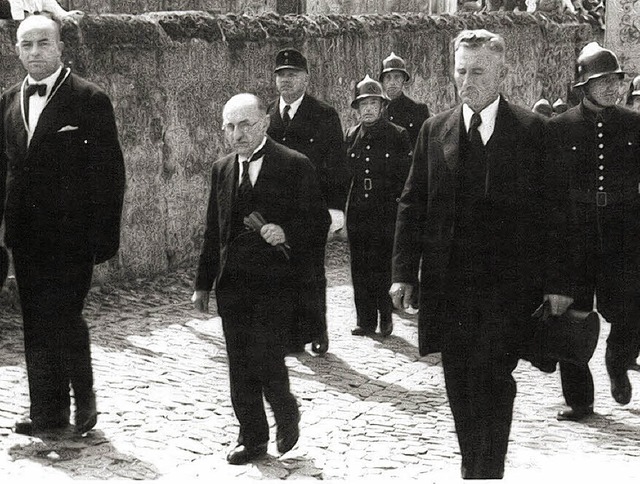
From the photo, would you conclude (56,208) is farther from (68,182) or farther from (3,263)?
Answer: (3,263)

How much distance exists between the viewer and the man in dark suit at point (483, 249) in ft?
→ 20.2

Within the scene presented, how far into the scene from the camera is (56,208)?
A: 746cm

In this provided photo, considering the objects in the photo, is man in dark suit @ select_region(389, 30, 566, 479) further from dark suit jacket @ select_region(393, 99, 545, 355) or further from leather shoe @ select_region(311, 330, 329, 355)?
leather shoe @ select_region(311, 330, 329, 355)

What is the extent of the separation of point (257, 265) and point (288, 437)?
2.93 ft

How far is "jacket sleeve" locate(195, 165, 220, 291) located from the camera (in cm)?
729

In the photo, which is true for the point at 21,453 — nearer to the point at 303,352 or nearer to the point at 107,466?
the point at 107,466

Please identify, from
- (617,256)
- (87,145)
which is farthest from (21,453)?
(617,256)

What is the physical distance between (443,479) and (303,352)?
343cm

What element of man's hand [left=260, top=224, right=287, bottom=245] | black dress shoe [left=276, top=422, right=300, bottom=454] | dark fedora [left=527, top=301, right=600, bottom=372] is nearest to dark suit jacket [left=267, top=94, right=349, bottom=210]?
man's hand [left=260, top=224, right=287, bottom=245]

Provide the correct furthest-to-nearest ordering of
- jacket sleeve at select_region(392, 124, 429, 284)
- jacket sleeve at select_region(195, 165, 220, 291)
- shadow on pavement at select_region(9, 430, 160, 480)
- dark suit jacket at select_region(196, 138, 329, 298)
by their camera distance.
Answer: jacket sleeve at select_region(195, 165, 220, 291) < dark suit jacket at select_region(196, 138, 329, 298) < shadow on pavement at select_region(9, 430, 160, 480) < jacket sleeve at select_region(392, 124, 429, 284)

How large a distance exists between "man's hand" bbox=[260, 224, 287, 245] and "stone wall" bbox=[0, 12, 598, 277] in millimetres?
4963

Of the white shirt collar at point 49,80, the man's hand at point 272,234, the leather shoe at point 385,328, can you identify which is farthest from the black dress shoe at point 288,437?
the leather shoe at point 385,328

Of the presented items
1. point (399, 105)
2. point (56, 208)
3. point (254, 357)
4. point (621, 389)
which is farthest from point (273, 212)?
point (399, 105)

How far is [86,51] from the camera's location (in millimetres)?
A: 12203
